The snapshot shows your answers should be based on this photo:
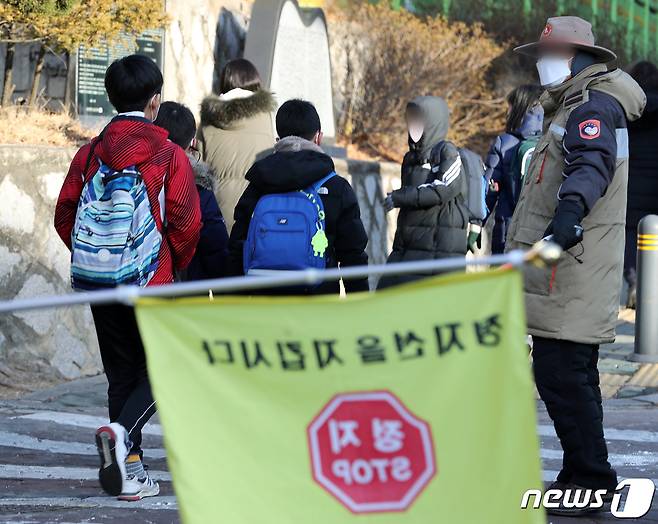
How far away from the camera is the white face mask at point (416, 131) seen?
7895 mm

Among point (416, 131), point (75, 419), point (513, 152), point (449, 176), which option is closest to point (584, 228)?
point (449, 176)

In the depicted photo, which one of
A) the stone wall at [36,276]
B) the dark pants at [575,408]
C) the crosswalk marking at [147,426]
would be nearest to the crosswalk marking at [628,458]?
the crosswalk marking at [147,426]

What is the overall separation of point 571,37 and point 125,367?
2.30 meters

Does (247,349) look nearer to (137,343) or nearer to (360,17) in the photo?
(137,343)

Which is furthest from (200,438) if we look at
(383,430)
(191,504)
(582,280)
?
(582,280)

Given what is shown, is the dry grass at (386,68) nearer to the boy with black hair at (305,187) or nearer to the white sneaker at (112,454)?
the boy with black hair at (305,187)

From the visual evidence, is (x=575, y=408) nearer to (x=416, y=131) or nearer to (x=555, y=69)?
(x=555, y=69)

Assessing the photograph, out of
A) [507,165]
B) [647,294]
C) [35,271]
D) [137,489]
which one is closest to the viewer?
[137,489]

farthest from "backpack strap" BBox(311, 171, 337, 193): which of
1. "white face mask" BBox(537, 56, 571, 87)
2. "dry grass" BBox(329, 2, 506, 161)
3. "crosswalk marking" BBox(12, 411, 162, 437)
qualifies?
"dry grass" BBox(329, 2, 506, 161)

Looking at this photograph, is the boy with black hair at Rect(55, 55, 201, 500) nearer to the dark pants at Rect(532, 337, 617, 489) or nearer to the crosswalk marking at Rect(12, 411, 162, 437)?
the dark pants at Rect(532, 337, 617, 489)

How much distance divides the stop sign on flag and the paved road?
2.16 m

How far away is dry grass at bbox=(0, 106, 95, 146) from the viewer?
28.7 feet

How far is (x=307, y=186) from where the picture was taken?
533cm

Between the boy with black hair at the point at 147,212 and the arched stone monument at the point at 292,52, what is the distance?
6749 millimetres
